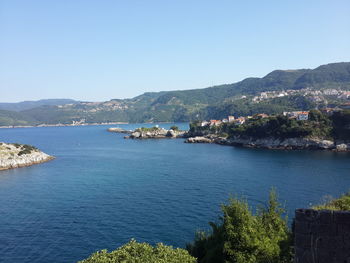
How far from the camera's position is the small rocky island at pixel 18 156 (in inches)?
2887

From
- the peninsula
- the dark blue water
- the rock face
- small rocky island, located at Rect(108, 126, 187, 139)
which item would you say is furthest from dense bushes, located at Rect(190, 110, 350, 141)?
the rock face

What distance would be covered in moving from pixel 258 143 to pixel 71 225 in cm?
7696

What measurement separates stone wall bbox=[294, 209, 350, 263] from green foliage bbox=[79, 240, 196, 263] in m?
8.39

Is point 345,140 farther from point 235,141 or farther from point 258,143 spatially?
point 235,141

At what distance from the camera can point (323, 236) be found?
8492 mm

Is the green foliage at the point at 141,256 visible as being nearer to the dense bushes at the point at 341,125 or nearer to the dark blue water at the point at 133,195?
the dark blue water at the point at 133,195

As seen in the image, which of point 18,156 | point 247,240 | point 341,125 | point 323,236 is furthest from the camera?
point 341,125

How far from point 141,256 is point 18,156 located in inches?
2837

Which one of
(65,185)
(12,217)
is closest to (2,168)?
(65,185)

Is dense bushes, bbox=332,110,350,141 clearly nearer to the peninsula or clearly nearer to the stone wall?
the peninsula

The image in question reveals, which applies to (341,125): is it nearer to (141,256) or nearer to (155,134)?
(141,256)

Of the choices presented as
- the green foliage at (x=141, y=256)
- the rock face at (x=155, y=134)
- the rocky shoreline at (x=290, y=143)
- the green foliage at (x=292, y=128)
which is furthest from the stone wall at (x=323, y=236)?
the rock face at (x=155, y=134)

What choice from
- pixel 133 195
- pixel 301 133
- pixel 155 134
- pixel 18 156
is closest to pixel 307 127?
pixel 301 133

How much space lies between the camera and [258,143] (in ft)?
328
